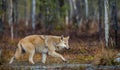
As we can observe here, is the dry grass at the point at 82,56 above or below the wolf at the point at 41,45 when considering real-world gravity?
below

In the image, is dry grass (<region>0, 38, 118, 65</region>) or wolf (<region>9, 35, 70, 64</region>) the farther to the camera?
wolf (<region>9, 35, 70, 64</region>)

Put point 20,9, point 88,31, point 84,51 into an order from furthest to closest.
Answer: point 20,9, point 88,31, point 84,51

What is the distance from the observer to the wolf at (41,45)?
15250 mm

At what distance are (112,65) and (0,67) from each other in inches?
153

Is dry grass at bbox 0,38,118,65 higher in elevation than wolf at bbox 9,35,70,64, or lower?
lower

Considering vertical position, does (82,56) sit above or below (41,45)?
below

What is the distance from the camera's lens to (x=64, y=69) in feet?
42.5

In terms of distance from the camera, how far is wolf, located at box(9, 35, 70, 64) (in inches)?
600

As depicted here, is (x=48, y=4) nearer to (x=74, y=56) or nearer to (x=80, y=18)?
(x=80, y=18)

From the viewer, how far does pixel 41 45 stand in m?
15.5

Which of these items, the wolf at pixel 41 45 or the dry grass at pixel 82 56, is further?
the wolf at pixel 41 45

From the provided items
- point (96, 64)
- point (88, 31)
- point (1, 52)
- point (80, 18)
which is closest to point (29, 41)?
point (1, 52)

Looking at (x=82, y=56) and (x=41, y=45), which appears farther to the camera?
(x=82, y=56)

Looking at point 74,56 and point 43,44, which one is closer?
point 43,44
